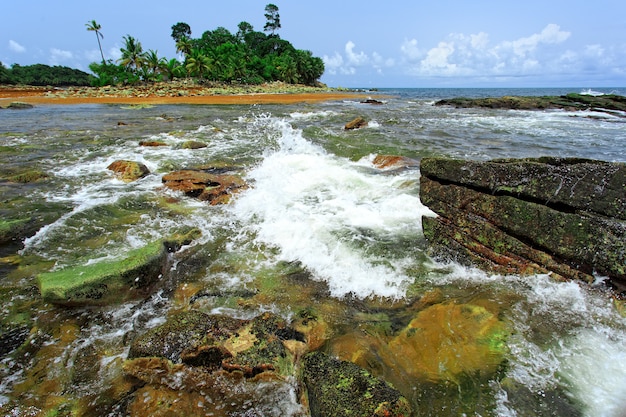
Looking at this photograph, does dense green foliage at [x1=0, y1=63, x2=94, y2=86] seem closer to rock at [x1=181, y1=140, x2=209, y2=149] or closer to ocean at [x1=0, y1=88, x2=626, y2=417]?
rock at [x1=181, y1=140, x2=209, y2=149]

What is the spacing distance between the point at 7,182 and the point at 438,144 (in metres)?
16.1

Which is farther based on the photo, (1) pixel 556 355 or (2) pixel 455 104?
(2) pixel 455 104

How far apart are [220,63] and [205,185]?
64821mm

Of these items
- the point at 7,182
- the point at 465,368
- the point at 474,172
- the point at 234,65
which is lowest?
the point at 465,368

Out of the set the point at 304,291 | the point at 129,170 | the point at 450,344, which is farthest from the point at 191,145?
the point at 450,344

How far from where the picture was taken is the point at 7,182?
8891 millimetres

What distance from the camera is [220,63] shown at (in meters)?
64.5

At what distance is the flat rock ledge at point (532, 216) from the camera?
425 cm

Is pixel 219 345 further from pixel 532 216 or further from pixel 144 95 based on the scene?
pixel 144 95

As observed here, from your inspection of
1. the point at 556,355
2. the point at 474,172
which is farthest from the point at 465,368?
the point at 474,172

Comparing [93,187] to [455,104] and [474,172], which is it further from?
[455,104]

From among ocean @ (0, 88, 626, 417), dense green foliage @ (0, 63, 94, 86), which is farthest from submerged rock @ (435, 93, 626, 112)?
dense green foliage @ (0, 63, 94, 86)

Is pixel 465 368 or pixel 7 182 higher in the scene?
pixel 7 182

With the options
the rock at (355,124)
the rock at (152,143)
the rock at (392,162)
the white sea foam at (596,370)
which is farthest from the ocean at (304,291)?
the rock at (355,124)
